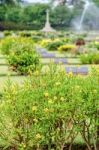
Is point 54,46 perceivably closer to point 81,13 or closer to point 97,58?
point 97,58

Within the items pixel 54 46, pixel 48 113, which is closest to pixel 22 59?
pixel 48 113

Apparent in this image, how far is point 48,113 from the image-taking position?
4.53 metres

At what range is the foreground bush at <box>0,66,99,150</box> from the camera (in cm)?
460

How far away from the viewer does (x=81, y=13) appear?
237ft

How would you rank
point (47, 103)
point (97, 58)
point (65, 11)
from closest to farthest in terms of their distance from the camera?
point (47, 103)
point (97, 58)
point (65, 11)

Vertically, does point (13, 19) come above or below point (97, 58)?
below

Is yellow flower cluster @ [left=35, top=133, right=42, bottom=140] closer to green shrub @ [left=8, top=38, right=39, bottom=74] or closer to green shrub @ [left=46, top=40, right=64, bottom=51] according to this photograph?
green shrub @ [left=8, top=38, right=39, bottom=74]

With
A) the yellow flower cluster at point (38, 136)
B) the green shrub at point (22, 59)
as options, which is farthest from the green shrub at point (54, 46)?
the yellow flower cluster at point (38, 136)

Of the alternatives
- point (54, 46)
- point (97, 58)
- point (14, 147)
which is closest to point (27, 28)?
point (54, 46)

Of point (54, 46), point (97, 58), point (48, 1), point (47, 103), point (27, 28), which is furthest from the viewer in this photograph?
point (48, 1)

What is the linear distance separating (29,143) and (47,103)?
39 centimetres

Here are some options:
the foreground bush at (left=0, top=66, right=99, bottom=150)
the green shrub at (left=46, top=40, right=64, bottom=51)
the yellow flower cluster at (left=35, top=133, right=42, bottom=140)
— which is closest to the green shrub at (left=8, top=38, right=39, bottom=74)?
the foreground bush at (left=0, top=66, right=99, bottom=150)

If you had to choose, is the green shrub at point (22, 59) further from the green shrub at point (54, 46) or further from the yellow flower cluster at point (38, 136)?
the green shrub at point (54, 46)

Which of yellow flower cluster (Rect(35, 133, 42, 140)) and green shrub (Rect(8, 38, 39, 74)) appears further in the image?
green shrub (Rect(8, 38, 39, 74))
